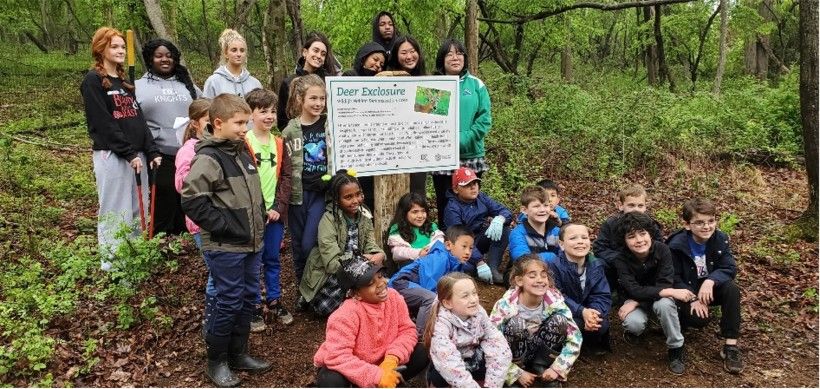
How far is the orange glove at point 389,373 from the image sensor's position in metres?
3.40

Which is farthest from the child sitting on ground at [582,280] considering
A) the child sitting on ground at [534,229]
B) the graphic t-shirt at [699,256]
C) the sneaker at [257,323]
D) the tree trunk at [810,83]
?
the tree trunk at [810,83]

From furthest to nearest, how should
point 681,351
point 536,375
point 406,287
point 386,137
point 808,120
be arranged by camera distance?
point 808,120, point 386,137, point 406,287, point 681,351, point 536,375

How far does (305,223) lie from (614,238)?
267cm

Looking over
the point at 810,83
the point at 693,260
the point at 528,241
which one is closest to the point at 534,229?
the point at 528,241

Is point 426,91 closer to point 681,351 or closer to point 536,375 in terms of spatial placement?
point 536,375

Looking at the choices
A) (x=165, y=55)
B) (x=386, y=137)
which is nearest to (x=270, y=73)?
(x=165, y=55)

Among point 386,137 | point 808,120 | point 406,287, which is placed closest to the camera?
point 406,287

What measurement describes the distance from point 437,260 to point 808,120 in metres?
4.37

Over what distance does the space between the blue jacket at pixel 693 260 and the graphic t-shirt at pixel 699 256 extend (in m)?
0.02

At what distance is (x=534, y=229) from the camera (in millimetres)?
5191

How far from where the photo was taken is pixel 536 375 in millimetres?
3914

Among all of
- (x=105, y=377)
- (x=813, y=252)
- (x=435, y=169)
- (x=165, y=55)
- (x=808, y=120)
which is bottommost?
(x=105, y=377)

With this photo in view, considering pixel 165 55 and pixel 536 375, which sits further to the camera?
pixel 165 55

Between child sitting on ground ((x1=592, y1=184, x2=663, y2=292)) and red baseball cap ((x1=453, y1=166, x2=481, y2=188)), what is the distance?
4.28 ft
